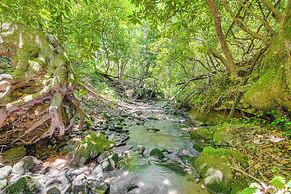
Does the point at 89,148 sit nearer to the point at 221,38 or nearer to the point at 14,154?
the point at 14,154

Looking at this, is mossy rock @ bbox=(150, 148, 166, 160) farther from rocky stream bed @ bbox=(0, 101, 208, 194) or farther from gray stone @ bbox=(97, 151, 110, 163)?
gray stone @ bbox=(97, 151, 110, 163)

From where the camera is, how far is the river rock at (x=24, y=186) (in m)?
2.98

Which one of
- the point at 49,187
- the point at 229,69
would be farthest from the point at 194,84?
the point at 49,187

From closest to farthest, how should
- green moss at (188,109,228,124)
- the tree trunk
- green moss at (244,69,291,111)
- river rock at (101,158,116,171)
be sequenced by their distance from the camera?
river rock at (101,158,116,171)
green moss at (244,69,291,111)
the tree trunk
green moss at (188,109,228,124)

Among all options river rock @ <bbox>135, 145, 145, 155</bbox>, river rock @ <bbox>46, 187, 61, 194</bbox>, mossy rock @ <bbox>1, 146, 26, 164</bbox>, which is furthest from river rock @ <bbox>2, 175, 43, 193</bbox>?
river rock @ <bbox>135, 145, 145, 155</bbox>

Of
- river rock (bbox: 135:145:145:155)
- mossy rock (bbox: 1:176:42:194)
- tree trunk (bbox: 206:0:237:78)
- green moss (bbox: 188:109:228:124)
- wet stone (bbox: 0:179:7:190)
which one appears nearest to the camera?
mossy rock (bbox: 1:176:42:194)

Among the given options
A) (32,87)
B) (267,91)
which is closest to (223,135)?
(267,91)

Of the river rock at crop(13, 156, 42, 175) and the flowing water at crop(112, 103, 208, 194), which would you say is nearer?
the flowing water at crop(112, 103, 208, 194)

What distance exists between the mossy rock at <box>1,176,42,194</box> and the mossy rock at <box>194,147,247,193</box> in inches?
95.1

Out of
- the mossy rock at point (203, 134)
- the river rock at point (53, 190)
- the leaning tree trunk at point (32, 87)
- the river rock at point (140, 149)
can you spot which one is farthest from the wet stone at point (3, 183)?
the mossy rock at point (203, 134)

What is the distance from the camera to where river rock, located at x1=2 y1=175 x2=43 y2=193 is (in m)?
2.98

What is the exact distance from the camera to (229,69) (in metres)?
6.48

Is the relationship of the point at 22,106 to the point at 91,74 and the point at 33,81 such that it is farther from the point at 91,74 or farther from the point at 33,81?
the point at 91,74

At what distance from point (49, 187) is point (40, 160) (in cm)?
104
